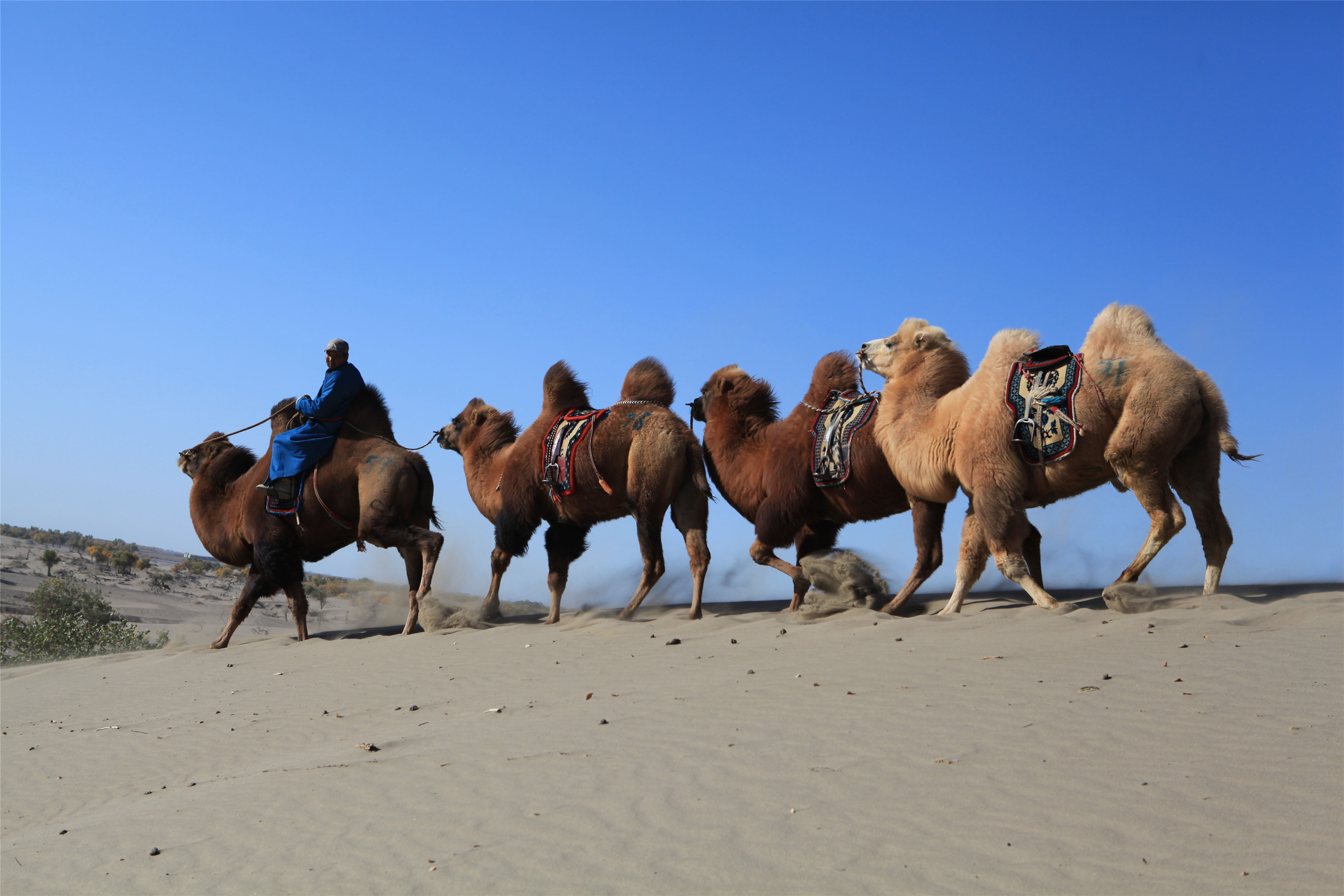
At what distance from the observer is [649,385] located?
11.3m

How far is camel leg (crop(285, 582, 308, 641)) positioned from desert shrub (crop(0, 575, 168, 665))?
3481mm

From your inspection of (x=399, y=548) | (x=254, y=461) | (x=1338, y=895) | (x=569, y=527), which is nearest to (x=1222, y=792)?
(x=1338, y=895)

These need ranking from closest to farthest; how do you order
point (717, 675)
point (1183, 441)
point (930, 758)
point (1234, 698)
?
1. point (930, 758)
2. point (1234, 698)
3. point (717, 675)
4. point (1183, 441)

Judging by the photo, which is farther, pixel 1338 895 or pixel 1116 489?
pixel 1116 489

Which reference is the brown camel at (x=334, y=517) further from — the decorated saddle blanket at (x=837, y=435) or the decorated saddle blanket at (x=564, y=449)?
the decorated saddle blanket at (x=837, y=435)

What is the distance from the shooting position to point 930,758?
14.0ft

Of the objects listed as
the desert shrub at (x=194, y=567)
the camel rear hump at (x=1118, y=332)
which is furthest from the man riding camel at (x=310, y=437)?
the desert shrub at (x=194, y=567)

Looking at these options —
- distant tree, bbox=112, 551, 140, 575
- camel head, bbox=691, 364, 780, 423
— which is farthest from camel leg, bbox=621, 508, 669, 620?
distant tree, bbox=112, 551, 140, 575

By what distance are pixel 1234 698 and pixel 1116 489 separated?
3509mm

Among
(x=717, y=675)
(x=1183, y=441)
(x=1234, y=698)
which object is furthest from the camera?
(x=1183, y=441)

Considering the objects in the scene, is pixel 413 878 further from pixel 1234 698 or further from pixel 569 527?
pixel 569 527

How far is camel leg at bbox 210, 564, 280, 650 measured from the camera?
11758mm

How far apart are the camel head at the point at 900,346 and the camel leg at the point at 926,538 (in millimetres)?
1247

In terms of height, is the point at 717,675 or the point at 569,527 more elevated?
the point at 569,527
